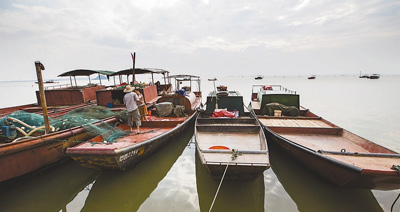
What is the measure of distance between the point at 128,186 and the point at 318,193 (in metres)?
5.64

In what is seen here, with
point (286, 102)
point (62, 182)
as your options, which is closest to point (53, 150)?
point (62, 182)

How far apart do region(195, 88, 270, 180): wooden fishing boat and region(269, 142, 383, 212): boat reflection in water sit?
147 centimetres

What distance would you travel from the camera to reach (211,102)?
938 cm

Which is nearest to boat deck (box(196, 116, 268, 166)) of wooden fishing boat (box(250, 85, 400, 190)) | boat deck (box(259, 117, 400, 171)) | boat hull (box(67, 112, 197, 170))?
wooden fishing boat (box(250, 85, 400, 190))

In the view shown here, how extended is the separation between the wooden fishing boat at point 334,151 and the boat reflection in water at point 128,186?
462cm

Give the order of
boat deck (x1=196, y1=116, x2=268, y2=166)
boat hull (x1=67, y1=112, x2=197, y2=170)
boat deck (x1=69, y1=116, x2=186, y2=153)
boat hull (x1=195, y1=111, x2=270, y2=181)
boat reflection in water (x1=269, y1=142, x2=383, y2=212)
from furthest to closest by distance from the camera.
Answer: boat deck (x1=69, y1=116, x2=186, y2=153), boat deck (x1=196, y1=116, x2=268, y2=166), boat hull (x1=67, y1=112, x2=197, y2=170), boat reflection in water (x1=269, y1=142, x2=383, y2=212), boat hull (x1=195, y1=111, x2=270, y2=181)

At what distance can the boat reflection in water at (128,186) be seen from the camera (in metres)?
4.52

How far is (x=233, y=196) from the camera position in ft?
15.2

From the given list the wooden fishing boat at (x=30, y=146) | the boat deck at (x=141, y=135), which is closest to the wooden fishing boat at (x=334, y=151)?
the boat deck at (x=141, y=135)

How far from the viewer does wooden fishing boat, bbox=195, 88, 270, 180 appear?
4062mm

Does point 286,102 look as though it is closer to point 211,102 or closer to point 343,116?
point 211,102

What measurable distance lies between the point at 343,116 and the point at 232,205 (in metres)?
15.2

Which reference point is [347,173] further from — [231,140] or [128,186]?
[128,186]

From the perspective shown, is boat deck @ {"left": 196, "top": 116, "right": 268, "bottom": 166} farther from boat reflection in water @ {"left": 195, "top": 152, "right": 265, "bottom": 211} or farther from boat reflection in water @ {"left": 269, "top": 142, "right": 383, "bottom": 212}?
boat reflection in water @ {"left": 269, "top": 142, "right": 383, "bottom": 212}
